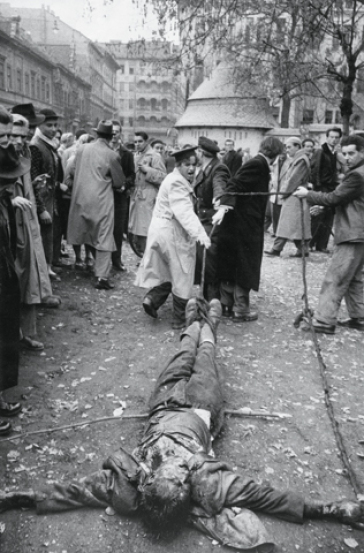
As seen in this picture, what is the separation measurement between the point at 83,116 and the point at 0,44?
2010cm

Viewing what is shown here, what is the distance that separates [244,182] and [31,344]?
2985 mm

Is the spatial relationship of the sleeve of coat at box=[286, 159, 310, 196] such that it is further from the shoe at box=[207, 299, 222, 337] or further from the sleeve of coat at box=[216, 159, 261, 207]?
the shoe at box=[207, 299, 222, 337]

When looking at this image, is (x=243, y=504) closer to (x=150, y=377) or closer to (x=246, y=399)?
(x=246, y=399)

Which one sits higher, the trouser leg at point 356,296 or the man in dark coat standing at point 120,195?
the man in dark coat standing at point 120,195

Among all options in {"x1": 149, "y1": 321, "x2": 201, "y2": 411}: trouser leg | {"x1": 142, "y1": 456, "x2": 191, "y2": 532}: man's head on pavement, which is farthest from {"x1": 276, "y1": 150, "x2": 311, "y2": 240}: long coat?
{"x1": 142, "y1": 456, "x2": 191, "y2": 532}: man's head on pavement

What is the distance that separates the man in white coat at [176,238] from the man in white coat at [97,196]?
1.53 m

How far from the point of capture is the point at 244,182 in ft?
20.5

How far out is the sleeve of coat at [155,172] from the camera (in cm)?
916

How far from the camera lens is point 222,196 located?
6.24 m

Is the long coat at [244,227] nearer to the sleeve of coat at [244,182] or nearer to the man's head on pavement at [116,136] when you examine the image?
→ the sleeve of coat at [244,182]

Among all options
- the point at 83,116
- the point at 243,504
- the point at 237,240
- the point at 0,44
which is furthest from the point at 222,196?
the point at 83,116

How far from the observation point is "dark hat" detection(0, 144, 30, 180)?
3.90 m

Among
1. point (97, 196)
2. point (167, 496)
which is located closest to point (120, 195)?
point (97, 196)

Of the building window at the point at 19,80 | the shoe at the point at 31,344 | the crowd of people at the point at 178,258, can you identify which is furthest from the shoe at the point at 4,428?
the building window at the point at 19,80
